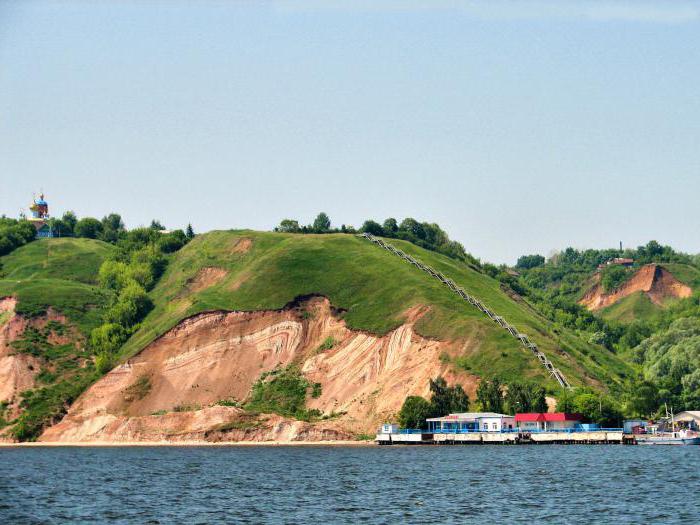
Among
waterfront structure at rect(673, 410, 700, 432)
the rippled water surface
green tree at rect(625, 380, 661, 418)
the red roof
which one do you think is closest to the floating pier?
the red roof

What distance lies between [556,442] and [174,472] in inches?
2555

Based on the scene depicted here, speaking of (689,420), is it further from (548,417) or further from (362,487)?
(362,487)

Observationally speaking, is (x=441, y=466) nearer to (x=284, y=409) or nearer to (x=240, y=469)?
(x=240, y=469)

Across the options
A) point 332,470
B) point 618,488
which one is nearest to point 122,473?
point 332,470

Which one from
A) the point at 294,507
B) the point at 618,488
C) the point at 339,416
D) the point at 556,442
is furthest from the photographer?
the point at 339,416

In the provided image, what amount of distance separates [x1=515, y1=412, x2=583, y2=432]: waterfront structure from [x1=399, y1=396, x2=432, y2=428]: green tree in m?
13.8

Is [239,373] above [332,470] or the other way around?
above

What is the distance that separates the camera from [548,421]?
16462 cm

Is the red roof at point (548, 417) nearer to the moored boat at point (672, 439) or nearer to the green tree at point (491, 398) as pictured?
the green tree at point (491, 398)

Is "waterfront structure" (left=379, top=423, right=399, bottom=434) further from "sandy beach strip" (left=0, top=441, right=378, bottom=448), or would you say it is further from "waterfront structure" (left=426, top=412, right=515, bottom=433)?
"waterfront structure" (left=426, top=412, right=515, bottom=433)

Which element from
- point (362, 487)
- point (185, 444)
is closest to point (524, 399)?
point (185, 444)

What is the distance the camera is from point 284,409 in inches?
7343

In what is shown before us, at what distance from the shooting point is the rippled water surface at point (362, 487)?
81500mm

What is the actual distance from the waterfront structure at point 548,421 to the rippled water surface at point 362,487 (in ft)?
38.8
